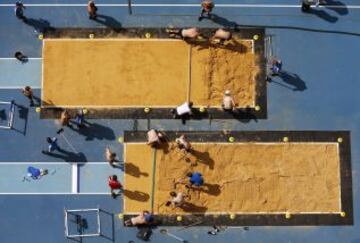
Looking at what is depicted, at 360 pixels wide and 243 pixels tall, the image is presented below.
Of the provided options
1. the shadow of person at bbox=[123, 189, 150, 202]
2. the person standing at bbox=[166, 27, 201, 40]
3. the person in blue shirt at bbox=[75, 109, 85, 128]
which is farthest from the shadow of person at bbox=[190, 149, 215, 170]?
the person standing at bbox=[166, 27, 201, 40]

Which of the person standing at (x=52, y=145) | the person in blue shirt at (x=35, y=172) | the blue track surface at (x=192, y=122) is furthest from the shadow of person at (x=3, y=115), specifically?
the person in blue shirt at (x=35, y=172)

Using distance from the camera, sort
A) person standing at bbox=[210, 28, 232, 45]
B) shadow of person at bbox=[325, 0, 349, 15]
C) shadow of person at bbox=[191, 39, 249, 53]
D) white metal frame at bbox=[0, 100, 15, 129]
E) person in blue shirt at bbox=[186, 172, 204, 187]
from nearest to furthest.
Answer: person in blue shirt at bbox=[186, 172, 204, 187]
person standing at bbox=[210, 28, 232, 45]
white metal frame at bbox=[0, 100, 15, 129]
shadow of person at bbox=[191, 39, 249, 53]
shadow of person at bbox=[325, 0, 349, 15]

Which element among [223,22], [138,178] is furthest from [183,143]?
[223,22]

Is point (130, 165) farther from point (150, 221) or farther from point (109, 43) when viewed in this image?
point (109, 43)

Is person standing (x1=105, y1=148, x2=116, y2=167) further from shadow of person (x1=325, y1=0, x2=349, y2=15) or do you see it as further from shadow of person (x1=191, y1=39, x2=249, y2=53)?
shadow of person (x1=325, y1=0, x2=349, y2=15)

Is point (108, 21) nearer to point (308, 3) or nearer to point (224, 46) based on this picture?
point (224, 46)
